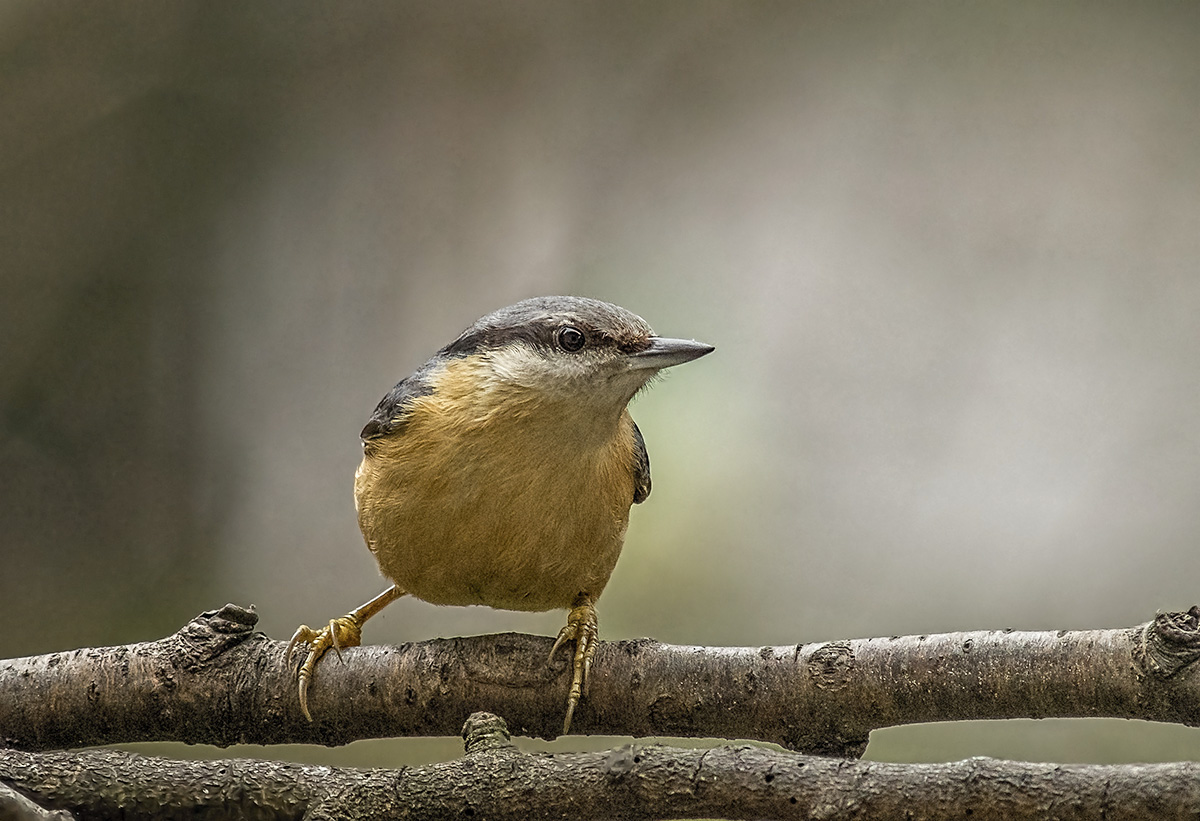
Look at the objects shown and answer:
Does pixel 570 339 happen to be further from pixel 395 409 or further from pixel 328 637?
pixel 328 637

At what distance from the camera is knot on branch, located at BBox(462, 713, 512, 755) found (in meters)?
1.26

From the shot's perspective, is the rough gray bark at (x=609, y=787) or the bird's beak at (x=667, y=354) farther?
the bird's beak at (x=667, y=354)

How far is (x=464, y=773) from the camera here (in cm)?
122

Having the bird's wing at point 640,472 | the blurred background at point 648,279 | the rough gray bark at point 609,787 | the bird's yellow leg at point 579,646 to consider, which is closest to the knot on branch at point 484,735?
the rough gray bark at point 609,787

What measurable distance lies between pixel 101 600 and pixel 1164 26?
3431 mm

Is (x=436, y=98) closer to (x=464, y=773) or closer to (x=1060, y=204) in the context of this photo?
(x=1060, y=204)

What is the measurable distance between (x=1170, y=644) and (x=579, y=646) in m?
0.75

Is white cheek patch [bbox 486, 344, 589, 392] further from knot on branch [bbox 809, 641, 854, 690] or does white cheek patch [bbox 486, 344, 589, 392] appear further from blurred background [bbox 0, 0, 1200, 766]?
blurred background [bbox 0, 0, 1200, 766]

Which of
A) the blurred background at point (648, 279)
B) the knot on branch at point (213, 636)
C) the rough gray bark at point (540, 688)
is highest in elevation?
the blurred background at point (648, 279)

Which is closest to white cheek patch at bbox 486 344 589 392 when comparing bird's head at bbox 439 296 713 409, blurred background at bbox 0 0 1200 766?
bird's head at bbox 439 296 713 409

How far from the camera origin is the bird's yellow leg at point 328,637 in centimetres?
159

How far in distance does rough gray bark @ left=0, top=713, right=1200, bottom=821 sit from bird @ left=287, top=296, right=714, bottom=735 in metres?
0.26

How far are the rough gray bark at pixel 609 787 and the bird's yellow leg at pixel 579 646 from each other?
25cm

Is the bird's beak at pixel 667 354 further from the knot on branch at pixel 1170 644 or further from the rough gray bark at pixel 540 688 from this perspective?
the knot on branch at pixel 1170 644
